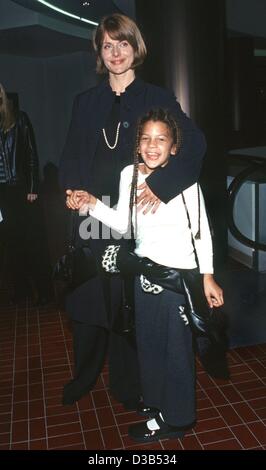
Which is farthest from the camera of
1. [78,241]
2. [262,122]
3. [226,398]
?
[262,122]

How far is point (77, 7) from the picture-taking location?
26.5ft

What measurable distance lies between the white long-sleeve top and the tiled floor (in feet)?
3.34

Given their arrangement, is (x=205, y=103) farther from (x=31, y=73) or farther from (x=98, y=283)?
(x=31, y=73)

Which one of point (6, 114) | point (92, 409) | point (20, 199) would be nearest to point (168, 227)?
point (92, 409)

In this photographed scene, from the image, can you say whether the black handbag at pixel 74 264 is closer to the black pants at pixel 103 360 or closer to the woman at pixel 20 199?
the black pants at pixel 103 360

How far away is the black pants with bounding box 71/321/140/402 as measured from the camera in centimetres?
273

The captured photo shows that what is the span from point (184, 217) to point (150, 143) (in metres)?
0.36

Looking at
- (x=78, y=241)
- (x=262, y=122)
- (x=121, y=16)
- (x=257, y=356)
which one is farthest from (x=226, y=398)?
(x=262, y=122)

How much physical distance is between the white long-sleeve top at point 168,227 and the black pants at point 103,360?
0.66 meters

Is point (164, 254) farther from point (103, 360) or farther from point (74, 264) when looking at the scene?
point (103, 360)

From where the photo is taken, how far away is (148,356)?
2438 millimetres

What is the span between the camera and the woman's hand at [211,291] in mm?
2236

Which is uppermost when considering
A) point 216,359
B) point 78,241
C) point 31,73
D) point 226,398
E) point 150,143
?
point 31,73

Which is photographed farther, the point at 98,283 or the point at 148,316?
the point at 98,283
